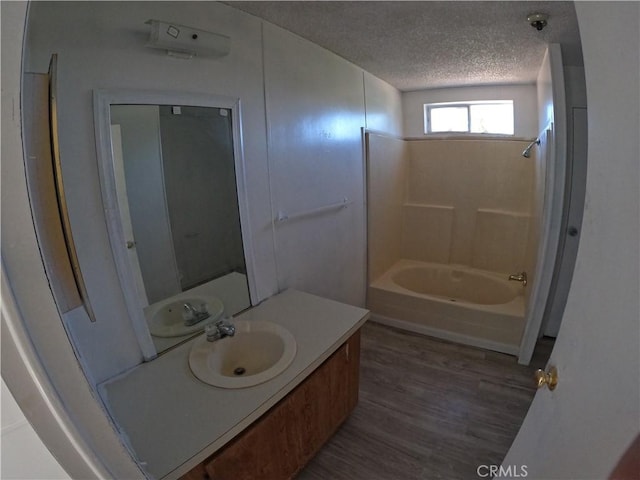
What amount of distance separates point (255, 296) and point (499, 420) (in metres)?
1.66

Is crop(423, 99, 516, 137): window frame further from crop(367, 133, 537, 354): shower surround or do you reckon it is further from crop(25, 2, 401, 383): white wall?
crop(25, 2, 401, 383): white wall

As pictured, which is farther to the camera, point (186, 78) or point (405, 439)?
point (405, 439)

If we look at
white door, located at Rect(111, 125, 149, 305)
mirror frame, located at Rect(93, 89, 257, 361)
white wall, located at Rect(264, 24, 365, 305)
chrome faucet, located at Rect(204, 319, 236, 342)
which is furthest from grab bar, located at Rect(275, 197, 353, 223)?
white door, located at Rect(111, 125, 149, 305)

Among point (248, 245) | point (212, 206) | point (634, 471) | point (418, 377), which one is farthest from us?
point (418, 377)

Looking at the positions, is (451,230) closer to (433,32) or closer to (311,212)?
(311,212)

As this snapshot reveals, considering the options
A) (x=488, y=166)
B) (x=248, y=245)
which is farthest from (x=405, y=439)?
(x=488, y=166)

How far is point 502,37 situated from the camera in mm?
1689

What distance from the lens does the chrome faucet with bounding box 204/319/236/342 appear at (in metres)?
1.39

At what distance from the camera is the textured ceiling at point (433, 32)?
1398 millimetres

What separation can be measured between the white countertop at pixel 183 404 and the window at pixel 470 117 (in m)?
2.77

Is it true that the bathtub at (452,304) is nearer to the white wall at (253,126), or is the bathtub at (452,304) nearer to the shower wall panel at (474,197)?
the shower wall panel at (474,197)

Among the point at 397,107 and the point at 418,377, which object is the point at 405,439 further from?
the point at 397,107

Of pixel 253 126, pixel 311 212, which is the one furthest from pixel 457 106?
pixel 253 126

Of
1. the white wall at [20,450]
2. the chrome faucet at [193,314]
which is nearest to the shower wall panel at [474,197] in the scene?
the chrome faucet at [193,314]
